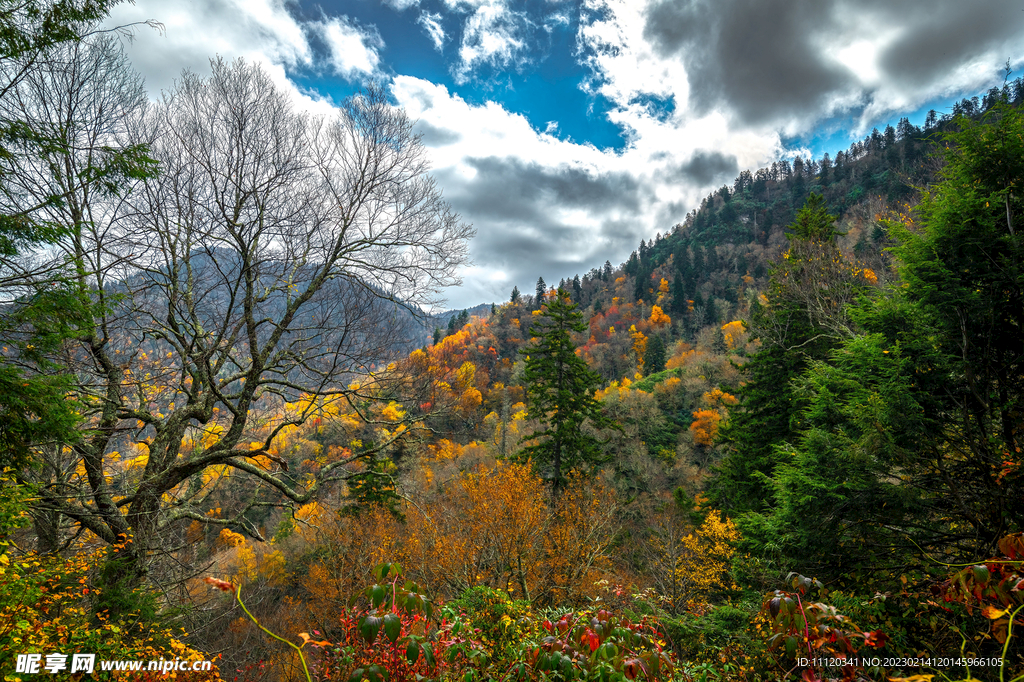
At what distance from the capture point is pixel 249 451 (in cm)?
488

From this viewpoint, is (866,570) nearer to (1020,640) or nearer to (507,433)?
(1020,640)

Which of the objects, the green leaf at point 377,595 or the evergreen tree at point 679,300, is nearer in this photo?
the green leaf at point 377,595

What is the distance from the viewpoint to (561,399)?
700 inches

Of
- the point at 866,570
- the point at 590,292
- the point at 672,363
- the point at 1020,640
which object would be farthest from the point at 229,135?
the point at 590,292

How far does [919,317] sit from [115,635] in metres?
10.6

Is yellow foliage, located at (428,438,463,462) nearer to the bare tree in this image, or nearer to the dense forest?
the dense forest

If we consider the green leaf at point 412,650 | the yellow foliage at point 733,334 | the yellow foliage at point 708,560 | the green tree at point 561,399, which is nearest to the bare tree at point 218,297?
the green leaf at point 412,650

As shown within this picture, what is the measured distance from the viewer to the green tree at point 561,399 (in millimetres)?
17578

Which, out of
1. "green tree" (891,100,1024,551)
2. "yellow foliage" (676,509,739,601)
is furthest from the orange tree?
"yellow foliage" (676,509,739,601)

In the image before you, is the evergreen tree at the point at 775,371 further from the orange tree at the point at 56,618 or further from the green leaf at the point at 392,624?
the orange tree at the point at 56,618

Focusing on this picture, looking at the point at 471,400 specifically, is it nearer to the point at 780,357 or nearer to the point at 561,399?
the point at 561,399

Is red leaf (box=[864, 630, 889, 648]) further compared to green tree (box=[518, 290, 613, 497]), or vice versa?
green tree (box=[518, 290, 613, 497])

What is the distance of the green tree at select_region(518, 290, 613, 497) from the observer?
17.6 metres

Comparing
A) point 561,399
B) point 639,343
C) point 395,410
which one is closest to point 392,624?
point 395,410
